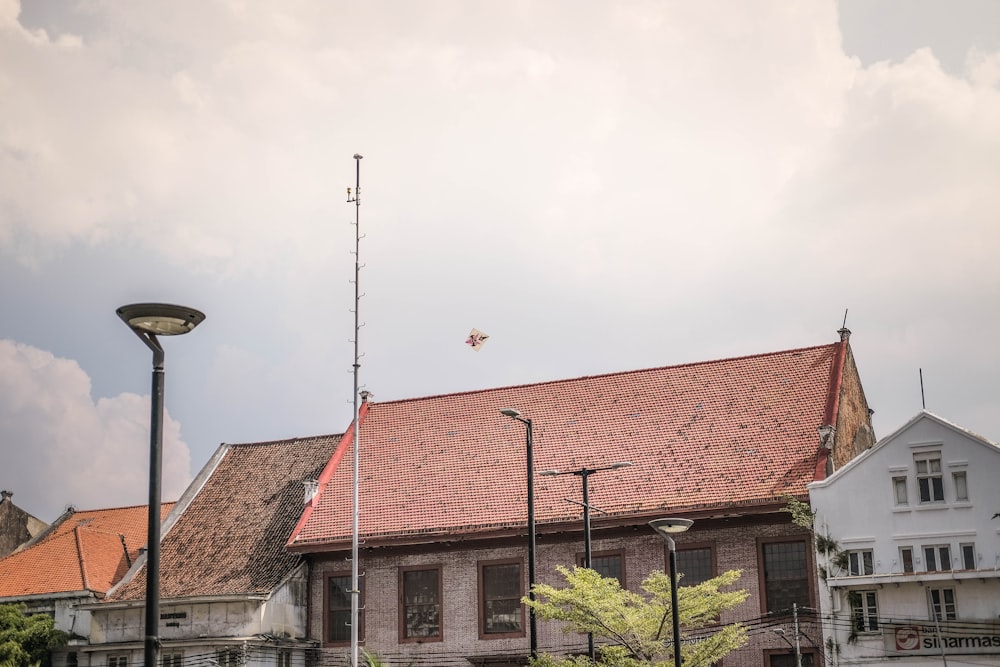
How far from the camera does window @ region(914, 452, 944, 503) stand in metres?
34.5

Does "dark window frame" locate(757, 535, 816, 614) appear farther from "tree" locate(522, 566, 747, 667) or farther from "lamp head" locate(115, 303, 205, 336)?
"lamp head" locate(115, 303, 205, 336)

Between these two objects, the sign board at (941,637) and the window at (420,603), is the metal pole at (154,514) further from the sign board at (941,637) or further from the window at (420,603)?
the window at (420,603)

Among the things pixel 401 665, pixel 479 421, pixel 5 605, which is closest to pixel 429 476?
pixel 479 421

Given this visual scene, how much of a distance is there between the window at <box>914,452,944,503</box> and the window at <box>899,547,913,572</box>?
4.73 feet

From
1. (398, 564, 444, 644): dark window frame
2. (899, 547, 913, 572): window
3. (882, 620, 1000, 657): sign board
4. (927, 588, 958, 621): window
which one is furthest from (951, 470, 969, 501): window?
(398, 564, 444, 644): dark window frame

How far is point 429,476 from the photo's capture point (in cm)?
4291

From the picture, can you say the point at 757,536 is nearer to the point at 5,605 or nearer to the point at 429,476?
A: the point at 429,476

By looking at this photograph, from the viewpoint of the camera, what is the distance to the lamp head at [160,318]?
44.0 feet

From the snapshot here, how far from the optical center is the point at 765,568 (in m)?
36.3

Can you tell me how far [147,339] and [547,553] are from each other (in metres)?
26.7

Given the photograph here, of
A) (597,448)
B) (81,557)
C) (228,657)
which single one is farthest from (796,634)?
(81,557)

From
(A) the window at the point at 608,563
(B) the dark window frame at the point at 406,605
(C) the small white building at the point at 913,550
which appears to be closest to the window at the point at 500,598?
(B) the dark window frame at the point at 406,605

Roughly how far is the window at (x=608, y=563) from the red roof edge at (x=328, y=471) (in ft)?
32.1

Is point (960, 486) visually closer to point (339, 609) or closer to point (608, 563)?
point (608, 563)
